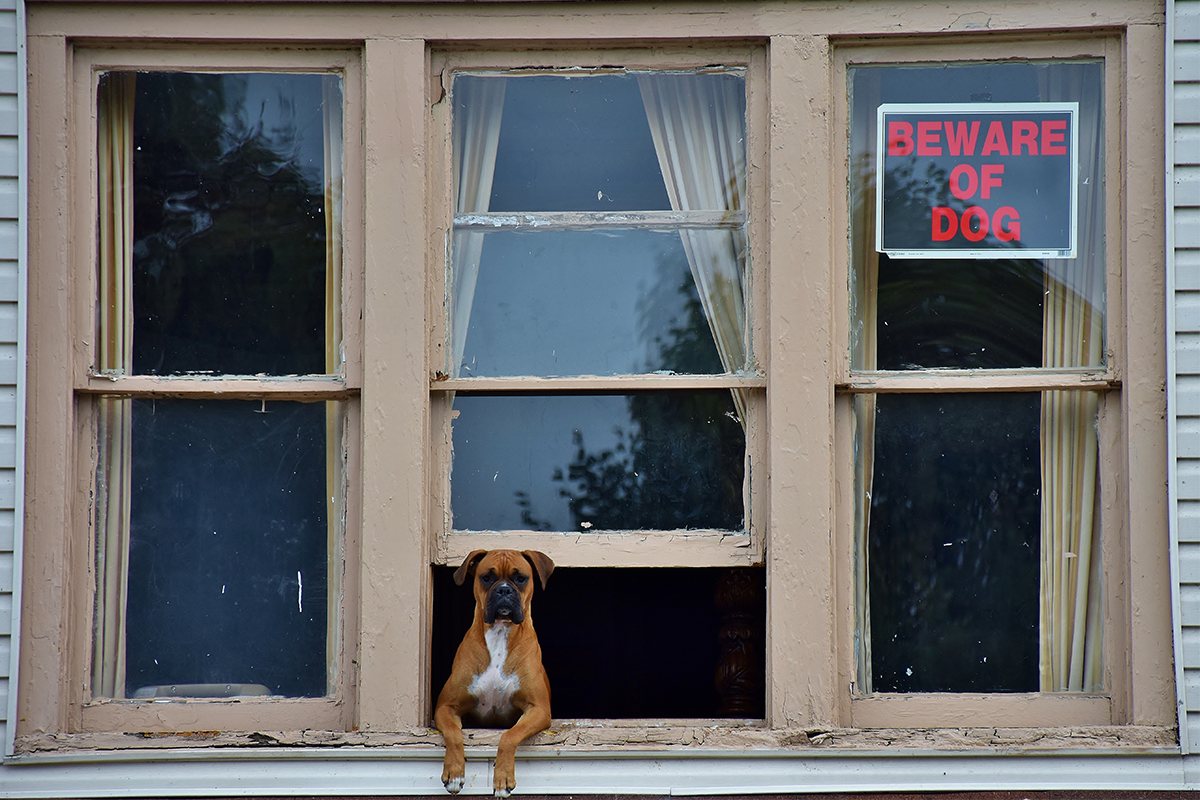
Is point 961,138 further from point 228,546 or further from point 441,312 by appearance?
point 228,546

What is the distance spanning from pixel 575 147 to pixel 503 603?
5.42 ft

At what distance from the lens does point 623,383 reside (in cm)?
352

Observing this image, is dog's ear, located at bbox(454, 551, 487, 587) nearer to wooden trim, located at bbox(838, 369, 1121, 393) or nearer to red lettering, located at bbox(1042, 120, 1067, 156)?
wooden trim, located at bbox(838, 369, 1121, 393)

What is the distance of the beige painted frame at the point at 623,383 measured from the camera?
11.4ft

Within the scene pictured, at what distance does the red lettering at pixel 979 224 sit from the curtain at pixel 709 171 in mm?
778

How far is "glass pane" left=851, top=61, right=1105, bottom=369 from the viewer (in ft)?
11.5

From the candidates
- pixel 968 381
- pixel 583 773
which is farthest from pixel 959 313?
pixel 583 773

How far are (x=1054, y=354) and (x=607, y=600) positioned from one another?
3.08 metres

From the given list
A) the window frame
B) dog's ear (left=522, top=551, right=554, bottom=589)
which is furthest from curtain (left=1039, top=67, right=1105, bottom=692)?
the window frame

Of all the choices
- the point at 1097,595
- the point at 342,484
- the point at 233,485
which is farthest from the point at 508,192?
the point at 1097,595

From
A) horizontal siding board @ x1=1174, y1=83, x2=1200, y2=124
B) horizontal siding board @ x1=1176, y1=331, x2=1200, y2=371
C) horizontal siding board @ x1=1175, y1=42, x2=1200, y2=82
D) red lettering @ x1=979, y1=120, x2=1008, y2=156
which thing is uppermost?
horizontal siding board @ x1=1175, y1=42, x2=1200, y2=82

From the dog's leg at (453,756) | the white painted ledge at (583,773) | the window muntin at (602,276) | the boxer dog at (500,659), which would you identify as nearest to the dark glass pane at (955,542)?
the white painted ledge at (583,773)

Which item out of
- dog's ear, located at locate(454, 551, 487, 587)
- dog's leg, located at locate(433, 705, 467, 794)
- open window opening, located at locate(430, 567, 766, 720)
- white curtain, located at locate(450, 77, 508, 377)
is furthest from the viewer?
open window opening, located at locate(430, 567, 766, 720)

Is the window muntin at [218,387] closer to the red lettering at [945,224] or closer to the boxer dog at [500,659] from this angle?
the boxer dog at [500,659]
